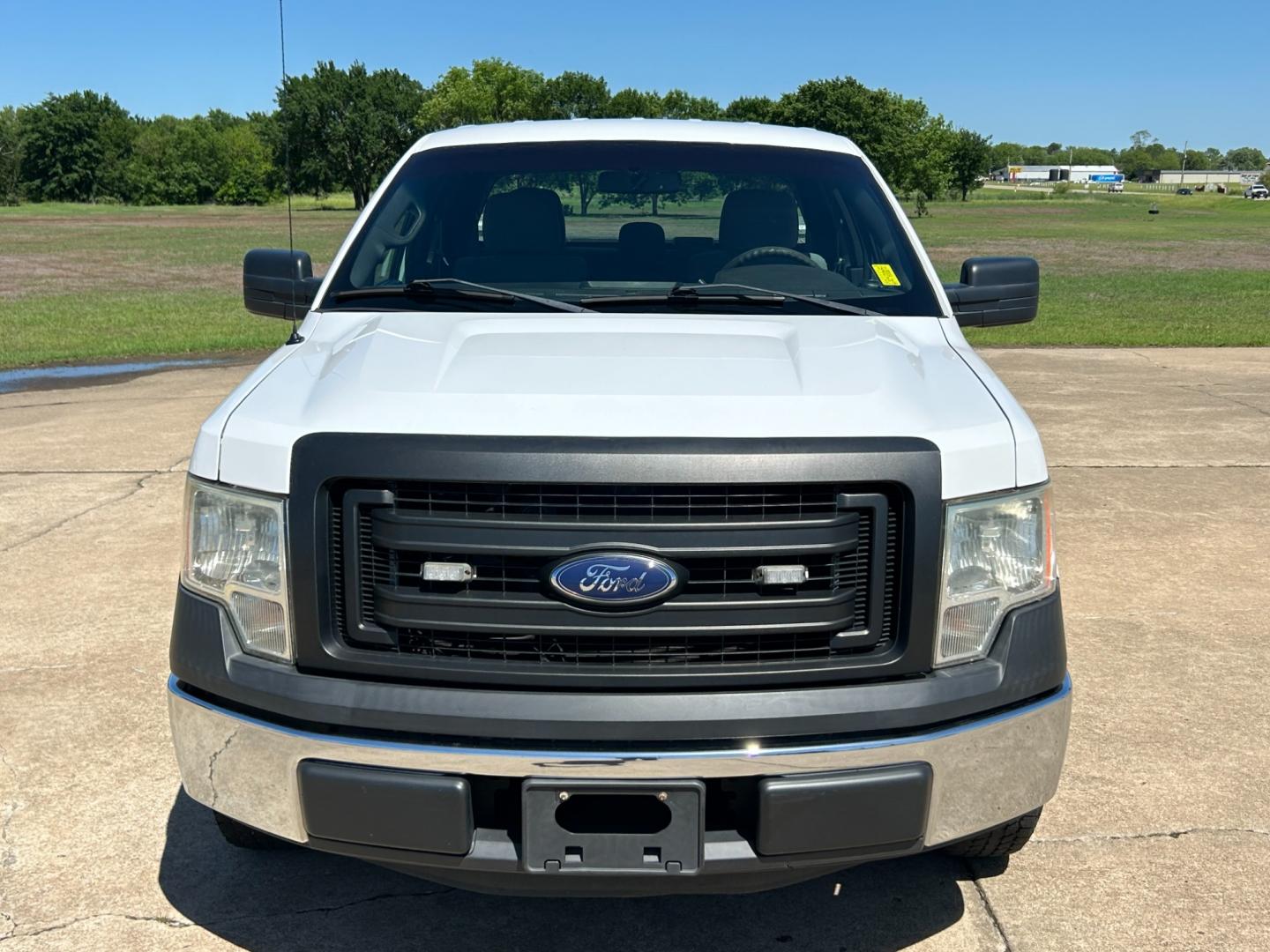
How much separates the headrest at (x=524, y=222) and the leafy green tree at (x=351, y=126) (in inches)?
2016

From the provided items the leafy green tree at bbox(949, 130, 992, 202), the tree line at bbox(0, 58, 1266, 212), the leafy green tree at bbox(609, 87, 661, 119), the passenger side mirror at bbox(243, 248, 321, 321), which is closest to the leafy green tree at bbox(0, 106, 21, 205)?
the tree line at bbox(0, 58, 1266, 212)

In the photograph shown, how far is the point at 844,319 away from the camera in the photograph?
3.48m

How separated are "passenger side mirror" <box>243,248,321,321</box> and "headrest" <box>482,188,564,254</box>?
0.60 meters

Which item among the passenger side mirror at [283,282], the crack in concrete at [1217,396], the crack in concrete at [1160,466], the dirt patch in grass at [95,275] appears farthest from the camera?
the dirt patch in grass at [95,275]

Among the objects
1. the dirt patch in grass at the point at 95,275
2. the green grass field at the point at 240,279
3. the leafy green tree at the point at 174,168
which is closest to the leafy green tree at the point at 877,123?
the green grass field at the point at 240,279

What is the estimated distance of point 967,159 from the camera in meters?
119

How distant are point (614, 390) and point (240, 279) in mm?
24531

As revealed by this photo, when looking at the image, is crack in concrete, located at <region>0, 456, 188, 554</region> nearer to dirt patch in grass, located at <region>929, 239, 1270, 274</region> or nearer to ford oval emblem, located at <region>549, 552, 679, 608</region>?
ford oval emblem, located at <region>549, 552, 679, 608</region>

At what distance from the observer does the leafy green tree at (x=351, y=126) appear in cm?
6391

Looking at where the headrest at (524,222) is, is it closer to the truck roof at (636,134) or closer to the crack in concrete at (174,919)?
the truck roof at (636,134)

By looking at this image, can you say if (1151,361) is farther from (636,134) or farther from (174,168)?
(174,168)

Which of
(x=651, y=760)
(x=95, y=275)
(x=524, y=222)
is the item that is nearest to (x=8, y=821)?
(x=651, y=760)

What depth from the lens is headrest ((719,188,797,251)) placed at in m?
4.05

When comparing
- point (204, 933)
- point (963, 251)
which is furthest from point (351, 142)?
point (204, 933)
